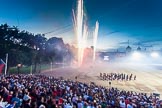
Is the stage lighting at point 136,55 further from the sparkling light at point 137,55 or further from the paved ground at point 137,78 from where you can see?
the paved ground at point 137,78

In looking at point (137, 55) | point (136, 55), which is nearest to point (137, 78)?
point (137, 55)

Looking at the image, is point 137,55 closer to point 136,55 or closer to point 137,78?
point 136,55

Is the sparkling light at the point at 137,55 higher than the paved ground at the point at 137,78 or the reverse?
higher

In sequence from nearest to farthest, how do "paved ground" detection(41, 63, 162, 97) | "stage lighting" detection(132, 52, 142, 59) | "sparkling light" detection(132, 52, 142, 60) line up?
"paved ground" detection(41, 63, 162, 97) → "sparkling light" detection(132, 52, 142, 60) → "stage lighting" detection(132, 52, 142, 59)

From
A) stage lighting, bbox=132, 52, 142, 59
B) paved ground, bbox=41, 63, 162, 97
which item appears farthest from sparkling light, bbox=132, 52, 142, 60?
paved ground, bbox=41, 63, 162, 97

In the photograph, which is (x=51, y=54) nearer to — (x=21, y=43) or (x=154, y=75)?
(x=21, y=43)

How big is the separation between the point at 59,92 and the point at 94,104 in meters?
7.41

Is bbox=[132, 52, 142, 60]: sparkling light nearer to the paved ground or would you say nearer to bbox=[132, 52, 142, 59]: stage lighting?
bbox=[132, 52, 142, 59]: stage lighting

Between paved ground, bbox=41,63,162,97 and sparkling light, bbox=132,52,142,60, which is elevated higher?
sparkling light, bbox=132,52,142,60

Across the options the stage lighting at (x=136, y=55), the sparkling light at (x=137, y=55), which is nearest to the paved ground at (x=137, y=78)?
the sparkling light at (x=137, y=55)

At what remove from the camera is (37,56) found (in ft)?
285

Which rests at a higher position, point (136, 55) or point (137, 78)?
point (136, 55)

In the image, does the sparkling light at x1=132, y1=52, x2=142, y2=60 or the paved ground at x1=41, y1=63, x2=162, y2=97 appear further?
the sparkling light at x1=132, y1=52, x2=142, y2=60

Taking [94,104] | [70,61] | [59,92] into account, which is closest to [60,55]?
[70,61]
